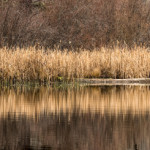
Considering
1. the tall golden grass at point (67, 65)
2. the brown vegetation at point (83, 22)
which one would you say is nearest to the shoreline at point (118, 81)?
the tall golden grass at point (67, 65)

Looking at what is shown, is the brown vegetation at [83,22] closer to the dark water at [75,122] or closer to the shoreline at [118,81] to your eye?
the shoreline at [118,81]

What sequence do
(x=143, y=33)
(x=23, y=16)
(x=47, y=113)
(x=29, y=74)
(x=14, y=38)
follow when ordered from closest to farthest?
1. (x=47, y=113)
2. (x=29, y=74)
3. (x=14, y=38)
4. (x=23, y=16)
5. (x=143, y=33)

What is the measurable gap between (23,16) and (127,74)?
11.9 metres

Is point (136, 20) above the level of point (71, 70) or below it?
above

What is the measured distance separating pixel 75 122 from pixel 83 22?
2536 centimetres

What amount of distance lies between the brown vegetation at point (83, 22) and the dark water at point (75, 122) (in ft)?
57.4

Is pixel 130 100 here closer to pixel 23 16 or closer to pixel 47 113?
pixel 47 113

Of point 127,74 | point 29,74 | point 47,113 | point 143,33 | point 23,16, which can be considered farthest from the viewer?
point 143,33

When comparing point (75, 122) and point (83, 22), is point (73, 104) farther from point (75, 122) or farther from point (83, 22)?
point (83, 22)

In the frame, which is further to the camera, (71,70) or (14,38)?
(14,38)

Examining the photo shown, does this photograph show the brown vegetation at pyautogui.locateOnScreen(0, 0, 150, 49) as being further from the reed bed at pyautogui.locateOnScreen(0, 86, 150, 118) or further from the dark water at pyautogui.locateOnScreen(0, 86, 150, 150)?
the dark water at pyautogui.locateOnScreen(0, 86, 150, 150)

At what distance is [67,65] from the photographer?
20.6 meters

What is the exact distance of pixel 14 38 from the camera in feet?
96.4

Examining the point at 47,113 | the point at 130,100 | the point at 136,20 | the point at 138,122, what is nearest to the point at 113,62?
the point at 130,100
